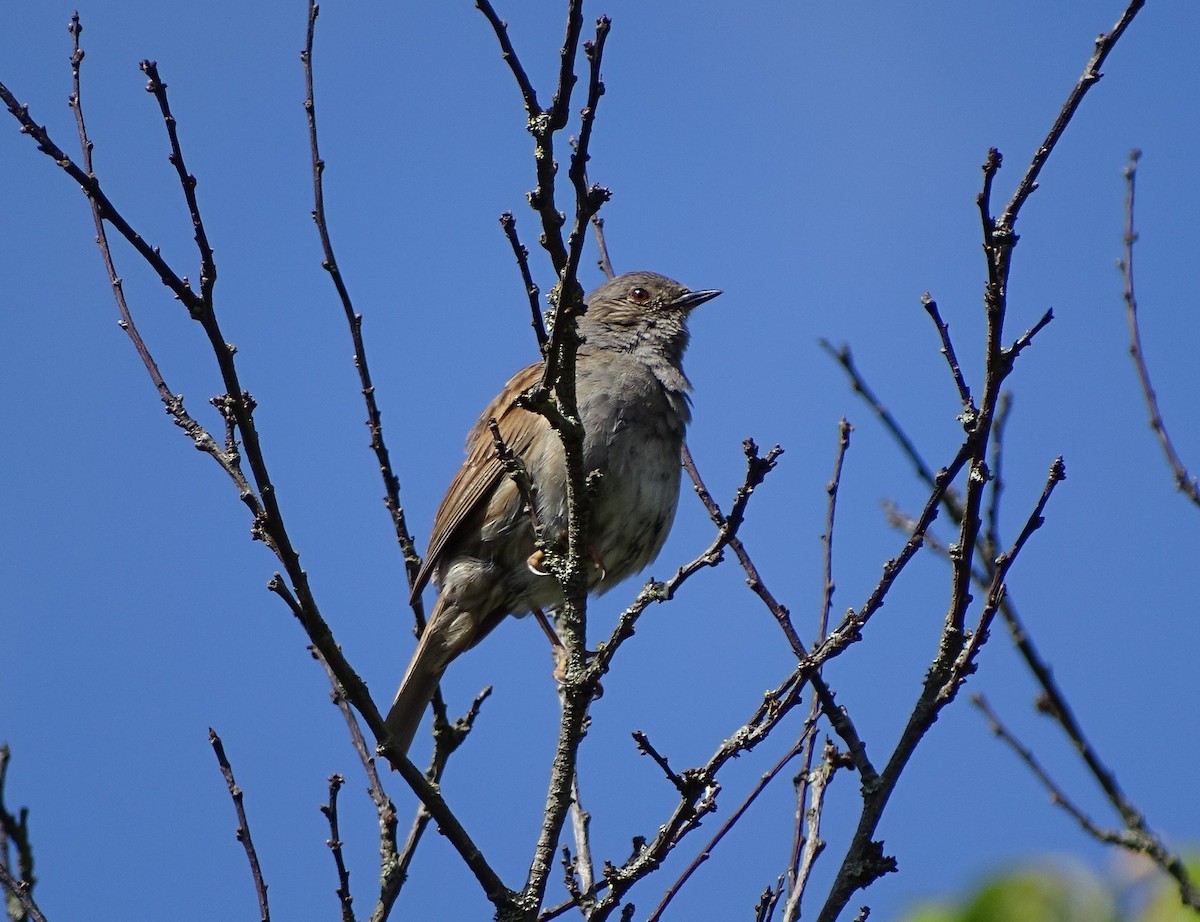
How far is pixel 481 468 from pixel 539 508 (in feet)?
1.91

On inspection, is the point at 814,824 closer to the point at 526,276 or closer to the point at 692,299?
the point at 526,276

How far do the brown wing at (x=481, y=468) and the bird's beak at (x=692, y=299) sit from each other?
3.56ft

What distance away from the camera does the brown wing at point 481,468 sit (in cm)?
639

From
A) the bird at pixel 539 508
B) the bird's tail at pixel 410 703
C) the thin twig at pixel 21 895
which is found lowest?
the thin twig at pixel 21 895

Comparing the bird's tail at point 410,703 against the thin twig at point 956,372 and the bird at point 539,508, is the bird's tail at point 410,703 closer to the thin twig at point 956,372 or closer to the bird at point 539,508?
the bird at point 539,508

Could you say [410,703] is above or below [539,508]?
below

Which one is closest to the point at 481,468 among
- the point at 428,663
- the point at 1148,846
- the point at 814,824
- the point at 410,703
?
the point at 428,663

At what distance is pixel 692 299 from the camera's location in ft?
24.8

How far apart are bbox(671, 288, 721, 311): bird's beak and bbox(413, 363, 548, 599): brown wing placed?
1.09 meters

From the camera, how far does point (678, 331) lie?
7.37 meters

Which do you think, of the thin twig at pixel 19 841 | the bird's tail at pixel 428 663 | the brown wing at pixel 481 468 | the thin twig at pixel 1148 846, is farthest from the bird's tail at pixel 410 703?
the thin twig at pixel 1148 846

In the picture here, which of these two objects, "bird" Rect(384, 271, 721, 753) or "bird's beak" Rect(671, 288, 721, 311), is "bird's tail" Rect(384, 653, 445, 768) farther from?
"bird's beak" Rect(671, 288, 721, 311)

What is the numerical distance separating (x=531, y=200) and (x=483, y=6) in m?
0.53

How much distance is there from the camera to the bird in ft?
20.1
